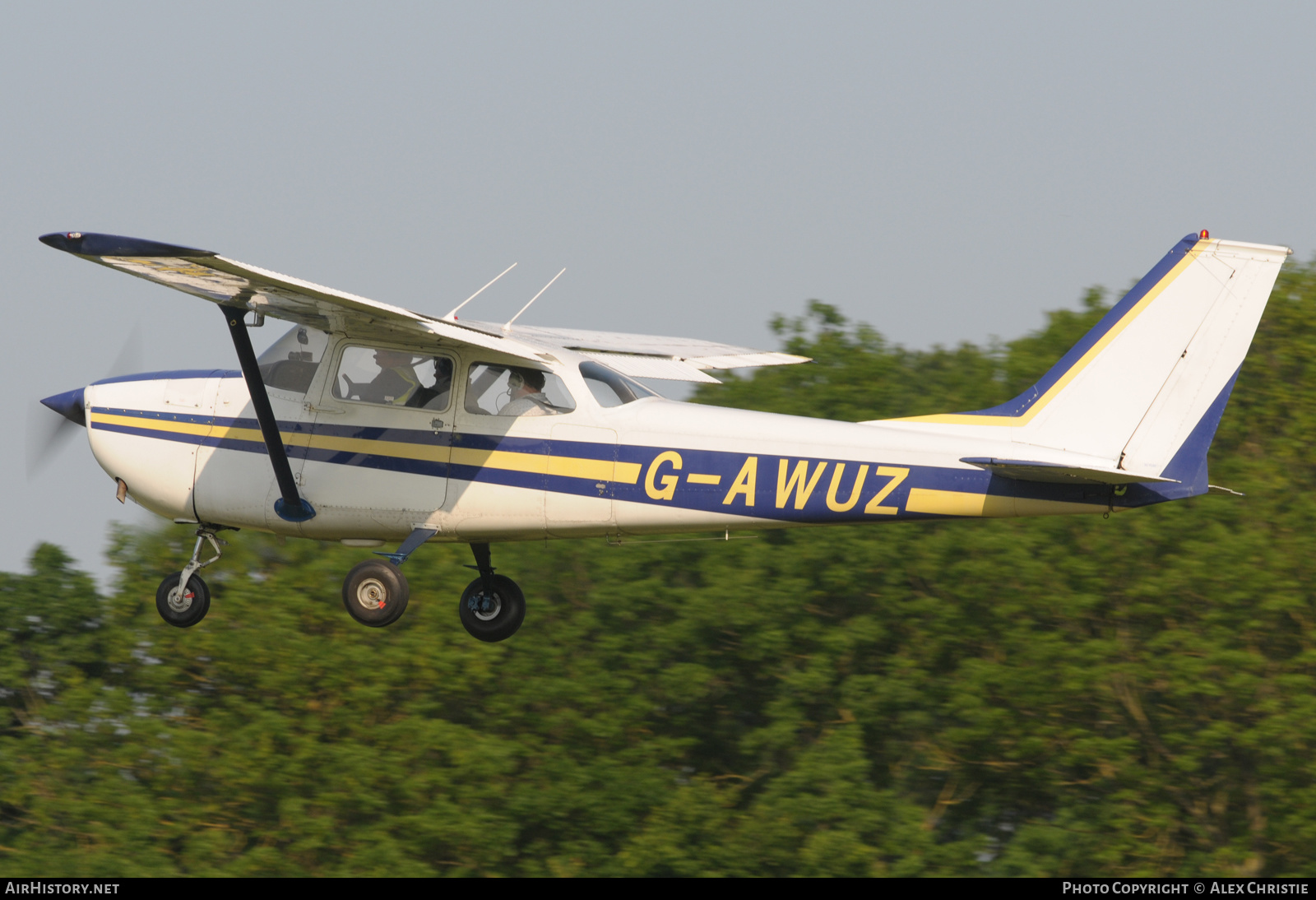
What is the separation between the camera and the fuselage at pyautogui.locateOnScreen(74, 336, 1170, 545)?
1040cm

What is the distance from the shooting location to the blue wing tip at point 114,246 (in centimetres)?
875

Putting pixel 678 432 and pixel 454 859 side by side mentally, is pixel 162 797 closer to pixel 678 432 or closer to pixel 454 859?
pixel 454 859

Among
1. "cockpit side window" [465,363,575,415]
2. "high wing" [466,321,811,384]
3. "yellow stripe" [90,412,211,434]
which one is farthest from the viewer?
"high wing" [466,321,811,384]

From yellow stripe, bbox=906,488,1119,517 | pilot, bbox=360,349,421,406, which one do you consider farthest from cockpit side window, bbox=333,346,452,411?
yellow stripe, bbox=906,488,1119,517

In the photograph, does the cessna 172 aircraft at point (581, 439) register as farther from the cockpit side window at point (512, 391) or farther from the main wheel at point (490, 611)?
the main wheel at point (490, 611)

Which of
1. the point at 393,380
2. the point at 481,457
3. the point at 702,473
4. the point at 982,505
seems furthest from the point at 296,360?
the point at 982,505

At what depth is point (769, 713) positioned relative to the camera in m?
23.6

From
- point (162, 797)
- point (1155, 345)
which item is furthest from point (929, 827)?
point (1155, 345)

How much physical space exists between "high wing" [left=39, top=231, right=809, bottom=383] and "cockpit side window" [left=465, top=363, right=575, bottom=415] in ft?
0.73

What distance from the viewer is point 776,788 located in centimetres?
2219

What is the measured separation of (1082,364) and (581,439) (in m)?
3.61

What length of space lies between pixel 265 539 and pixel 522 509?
1970 centimetres

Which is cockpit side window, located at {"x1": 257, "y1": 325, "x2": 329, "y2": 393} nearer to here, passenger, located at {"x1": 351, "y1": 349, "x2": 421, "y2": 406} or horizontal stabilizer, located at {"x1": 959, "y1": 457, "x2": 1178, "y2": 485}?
passenger, located at {"x1": 351, "y1": 349, "x2": 421, "y2": 406}

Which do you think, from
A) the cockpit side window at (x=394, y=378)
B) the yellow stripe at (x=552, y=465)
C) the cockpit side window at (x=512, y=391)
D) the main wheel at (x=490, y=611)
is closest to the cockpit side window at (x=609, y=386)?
the cockpit side window at (x=512, y=391)
